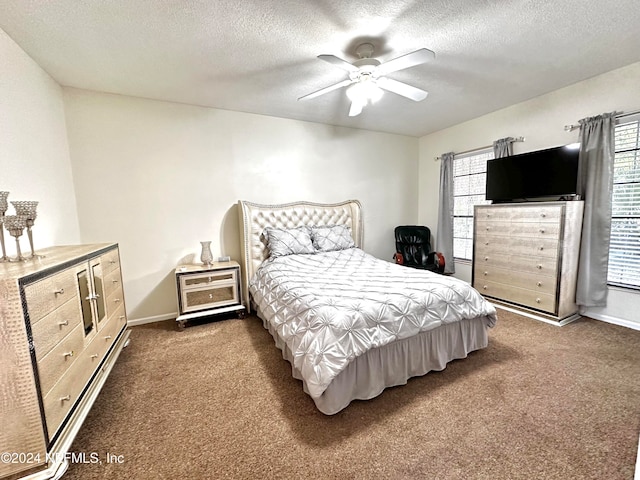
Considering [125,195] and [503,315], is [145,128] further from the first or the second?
[503,315]

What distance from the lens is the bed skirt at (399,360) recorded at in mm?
1692

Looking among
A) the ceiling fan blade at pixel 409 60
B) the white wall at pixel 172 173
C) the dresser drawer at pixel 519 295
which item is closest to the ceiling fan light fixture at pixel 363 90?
the ceiling fan blade at pixel 409 60

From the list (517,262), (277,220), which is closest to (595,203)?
(517,262)

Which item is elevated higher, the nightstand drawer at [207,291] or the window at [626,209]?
the window at [626,209]

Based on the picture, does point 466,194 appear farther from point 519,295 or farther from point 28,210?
point 28,210

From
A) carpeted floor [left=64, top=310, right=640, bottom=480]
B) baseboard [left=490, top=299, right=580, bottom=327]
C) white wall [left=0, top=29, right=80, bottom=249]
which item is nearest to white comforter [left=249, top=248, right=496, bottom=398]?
carpeted floor [left=64, top=310, right=640, bottom=480]

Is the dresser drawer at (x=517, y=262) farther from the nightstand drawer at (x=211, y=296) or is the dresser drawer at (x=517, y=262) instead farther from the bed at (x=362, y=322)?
the nightstand drawer at (x=211, y=296)

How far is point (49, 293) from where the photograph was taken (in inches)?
52.4

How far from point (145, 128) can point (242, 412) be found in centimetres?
315

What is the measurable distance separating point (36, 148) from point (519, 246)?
4937 millimetres

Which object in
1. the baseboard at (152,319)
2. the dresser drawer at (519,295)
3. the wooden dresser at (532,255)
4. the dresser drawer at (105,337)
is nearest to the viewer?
the dresser drawer at (105,337)

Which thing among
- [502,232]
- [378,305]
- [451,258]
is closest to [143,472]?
[378,305]

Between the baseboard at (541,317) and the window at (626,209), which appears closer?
the window at (626,209)

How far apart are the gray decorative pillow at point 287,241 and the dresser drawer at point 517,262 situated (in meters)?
2.30
